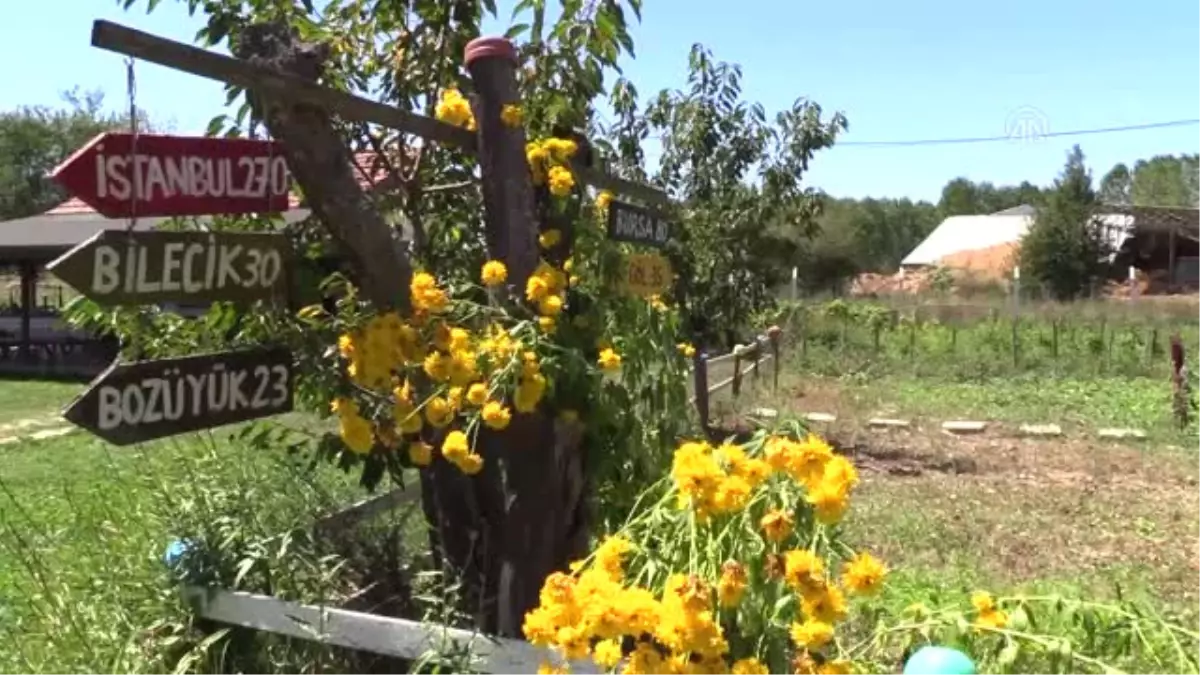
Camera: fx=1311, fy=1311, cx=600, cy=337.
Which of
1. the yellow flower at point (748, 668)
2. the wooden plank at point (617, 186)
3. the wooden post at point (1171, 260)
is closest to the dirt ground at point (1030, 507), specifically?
the wooden plank at point (617, 186)

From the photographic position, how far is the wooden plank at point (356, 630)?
8.86 feet

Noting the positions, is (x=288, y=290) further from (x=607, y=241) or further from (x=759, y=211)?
(x=759, y=211)

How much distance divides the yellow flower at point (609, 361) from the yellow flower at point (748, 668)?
40.5 inches

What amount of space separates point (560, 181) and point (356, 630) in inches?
46.7

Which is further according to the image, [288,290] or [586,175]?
[586,175]

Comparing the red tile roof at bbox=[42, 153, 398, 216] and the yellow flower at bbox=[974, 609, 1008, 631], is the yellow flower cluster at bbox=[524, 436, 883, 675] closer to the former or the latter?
→ the yellow flower at bbox=[974, 609, 1008, 631]

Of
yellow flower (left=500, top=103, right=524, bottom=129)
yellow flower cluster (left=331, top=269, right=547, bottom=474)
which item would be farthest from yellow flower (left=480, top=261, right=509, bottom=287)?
yellow flower (left=500, top=103, right=524, bottom=129)

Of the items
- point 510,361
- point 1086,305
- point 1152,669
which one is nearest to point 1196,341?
point 1086,305

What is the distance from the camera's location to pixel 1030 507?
7.77 m

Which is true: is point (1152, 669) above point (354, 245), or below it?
below

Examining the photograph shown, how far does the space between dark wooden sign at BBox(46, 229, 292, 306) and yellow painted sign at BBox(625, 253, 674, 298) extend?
0.95 m

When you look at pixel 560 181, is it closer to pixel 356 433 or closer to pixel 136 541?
pixel 356 433

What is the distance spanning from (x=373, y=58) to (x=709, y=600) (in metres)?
2.23

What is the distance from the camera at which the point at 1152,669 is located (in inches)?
135
